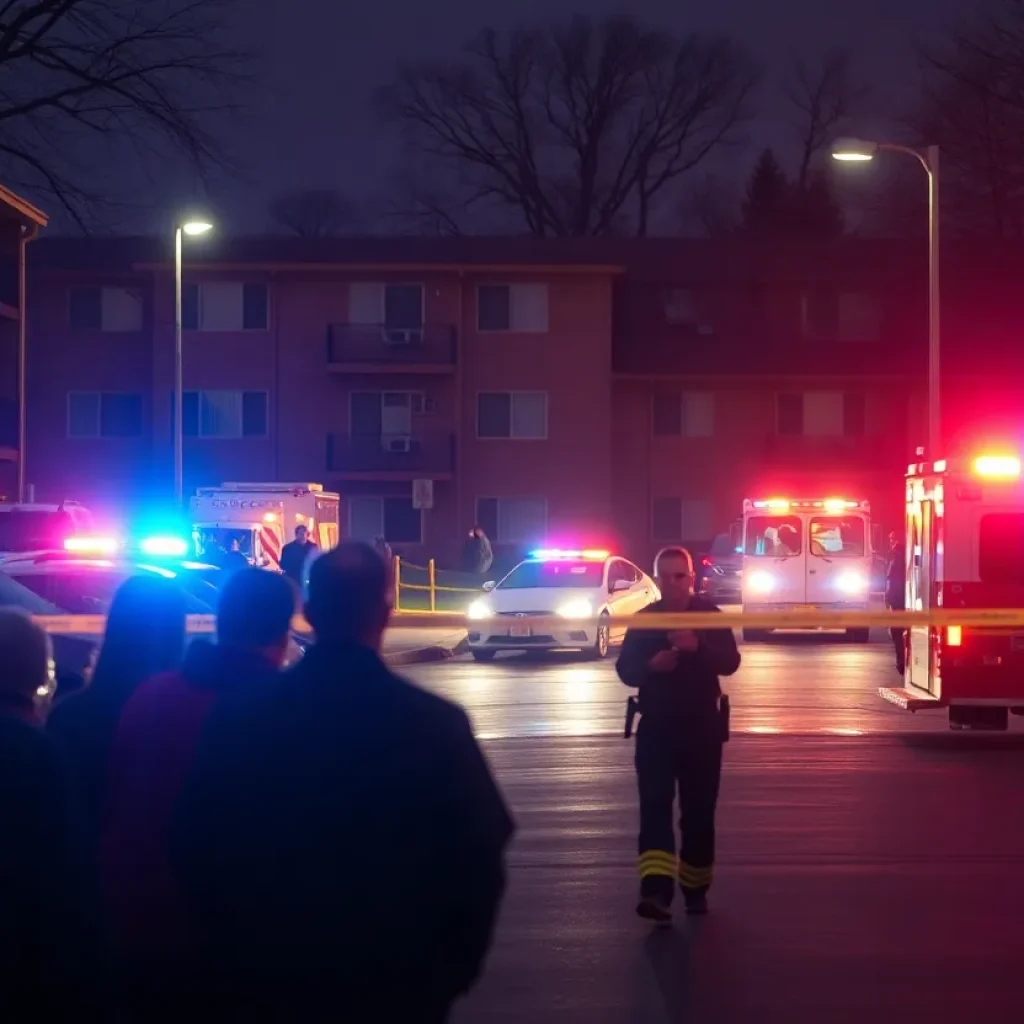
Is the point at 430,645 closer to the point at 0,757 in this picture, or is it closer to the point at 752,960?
the point at 752,960

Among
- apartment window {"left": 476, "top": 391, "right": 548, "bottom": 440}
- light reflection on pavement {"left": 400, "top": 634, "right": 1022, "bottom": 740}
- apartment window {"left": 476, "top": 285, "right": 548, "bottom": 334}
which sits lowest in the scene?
light reflection on pavement {"left": 400, "top": 634, "right": 1022, "bottom": 740}

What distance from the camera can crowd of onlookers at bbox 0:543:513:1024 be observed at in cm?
402

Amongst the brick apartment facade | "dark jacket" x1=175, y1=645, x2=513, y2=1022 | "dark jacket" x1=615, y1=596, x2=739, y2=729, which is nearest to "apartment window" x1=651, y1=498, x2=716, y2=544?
the brick apartment facade

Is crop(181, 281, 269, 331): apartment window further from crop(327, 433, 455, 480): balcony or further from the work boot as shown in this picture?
the work boot

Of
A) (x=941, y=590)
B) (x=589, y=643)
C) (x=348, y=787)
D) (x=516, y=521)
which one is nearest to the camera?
(x=348, y=787)

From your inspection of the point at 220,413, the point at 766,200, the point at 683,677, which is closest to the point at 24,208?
the point at 220,413

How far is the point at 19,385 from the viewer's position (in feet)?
131

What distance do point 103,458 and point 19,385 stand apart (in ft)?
44.8

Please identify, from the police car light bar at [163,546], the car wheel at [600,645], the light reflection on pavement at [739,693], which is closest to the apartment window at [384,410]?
the light reflection on pavement at [739,693]

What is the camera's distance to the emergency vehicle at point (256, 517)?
35.2m

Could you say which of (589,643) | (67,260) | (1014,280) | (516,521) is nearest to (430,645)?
(589,643)

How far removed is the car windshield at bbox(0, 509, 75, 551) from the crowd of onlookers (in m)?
22.1

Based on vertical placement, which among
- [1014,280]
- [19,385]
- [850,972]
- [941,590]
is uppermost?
[1014,280]

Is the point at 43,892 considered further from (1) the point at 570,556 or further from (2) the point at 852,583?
(2) the point at 852,583
